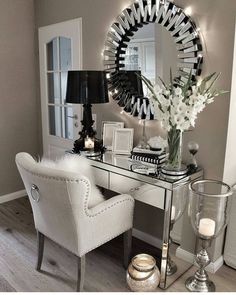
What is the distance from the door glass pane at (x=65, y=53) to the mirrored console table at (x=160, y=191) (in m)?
1.24

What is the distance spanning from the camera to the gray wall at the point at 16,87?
3238 mm

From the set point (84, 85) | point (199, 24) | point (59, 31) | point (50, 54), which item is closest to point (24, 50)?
point (50, 54)

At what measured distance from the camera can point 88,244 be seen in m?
1.92

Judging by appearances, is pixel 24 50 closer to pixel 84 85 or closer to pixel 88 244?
pixel 84 85

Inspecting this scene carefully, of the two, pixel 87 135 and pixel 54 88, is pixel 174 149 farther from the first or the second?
pixel 54 88

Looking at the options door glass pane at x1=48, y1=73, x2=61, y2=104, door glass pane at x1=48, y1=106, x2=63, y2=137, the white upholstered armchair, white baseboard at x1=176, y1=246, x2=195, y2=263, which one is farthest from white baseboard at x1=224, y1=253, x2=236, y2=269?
door glass pane at x1=48, y1=73, x2=61, y2=104

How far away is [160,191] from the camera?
196cm

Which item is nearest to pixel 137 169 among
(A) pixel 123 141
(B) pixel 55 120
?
(A) pixel 123 141

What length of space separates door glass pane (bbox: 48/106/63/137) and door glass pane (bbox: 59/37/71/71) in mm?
483

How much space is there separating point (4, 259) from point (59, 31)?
2289mm

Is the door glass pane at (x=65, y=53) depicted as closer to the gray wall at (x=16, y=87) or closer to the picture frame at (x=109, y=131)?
the gray wall at (x=16, y=87)

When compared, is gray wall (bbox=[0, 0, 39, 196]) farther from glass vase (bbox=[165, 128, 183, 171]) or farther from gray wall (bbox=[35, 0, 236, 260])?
glass vase (bbox=[165, 128, 183, 171])

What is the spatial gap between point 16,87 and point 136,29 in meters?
1.67

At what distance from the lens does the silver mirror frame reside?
208cm
